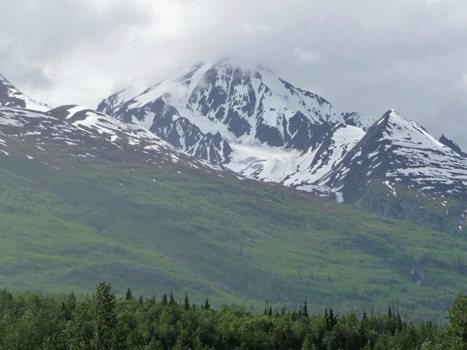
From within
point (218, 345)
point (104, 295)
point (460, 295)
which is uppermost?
point (460, 295)

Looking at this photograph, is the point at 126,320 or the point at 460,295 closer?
the point at 460,295

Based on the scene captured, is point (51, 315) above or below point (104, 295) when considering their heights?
below

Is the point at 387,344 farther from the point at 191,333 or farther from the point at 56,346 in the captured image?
the point at 56,346

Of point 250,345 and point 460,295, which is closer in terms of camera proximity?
point 460,295

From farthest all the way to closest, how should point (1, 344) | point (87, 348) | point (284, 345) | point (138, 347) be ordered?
1. point (284, 345)
2. point (138, 347)
3. point (1, 344)
4. point (87, 348)

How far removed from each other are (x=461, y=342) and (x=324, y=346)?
12643 cm

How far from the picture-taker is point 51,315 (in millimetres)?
186500

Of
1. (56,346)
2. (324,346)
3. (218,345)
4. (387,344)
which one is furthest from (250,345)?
(56,346)

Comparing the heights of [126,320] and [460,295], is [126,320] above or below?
below

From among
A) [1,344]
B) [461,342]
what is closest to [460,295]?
[461,342]

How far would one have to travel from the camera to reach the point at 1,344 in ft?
407

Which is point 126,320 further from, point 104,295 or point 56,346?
point 104,295

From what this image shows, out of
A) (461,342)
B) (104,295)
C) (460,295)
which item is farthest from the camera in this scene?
(104,295)

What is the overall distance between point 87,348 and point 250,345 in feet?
308
